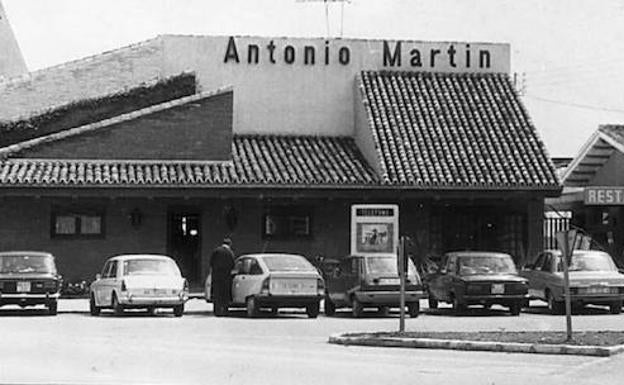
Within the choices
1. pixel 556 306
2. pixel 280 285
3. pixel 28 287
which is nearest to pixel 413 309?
pixel 280 285

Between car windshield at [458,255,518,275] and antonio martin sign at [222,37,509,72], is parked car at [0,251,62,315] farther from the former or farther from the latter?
antonio martin sign at [222,37,509,72]

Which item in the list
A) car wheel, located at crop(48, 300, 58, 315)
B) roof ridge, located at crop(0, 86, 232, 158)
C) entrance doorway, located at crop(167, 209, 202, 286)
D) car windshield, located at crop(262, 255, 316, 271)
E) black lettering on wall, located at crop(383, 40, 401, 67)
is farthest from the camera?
black lettering on wall, located at crop(383, 40, 401, 67)

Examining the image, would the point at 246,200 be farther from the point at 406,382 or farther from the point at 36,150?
the point at 406,382

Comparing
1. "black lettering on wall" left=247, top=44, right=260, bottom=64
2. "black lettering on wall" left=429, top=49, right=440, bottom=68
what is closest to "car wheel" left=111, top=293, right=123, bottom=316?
"black lettering on wall" left=247, top=44, right=260, bottom=64

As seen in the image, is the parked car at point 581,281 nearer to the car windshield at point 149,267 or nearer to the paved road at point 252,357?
the paved road at point 252,357

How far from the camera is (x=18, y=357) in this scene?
1769 cm

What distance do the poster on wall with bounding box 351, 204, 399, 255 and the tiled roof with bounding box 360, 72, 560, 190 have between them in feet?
12.1

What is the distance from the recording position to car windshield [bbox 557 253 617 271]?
97.6 feet

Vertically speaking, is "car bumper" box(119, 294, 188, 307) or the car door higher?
the car door

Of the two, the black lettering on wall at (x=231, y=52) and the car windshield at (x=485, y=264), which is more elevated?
the black lettering on wall at (x=231, y=52)

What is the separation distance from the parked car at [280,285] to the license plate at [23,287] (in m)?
4.95

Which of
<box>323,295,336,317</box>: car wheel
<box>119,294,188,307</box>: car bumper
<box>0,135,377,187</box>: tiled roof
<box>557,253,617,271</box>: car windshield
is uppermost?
<box>0,135,377,187</box>: tiled roof

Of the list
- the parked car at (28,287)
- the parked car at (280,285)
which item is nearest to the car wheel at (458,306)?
the parked car at (280,285)

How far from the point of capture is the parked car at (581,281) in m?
29.0
